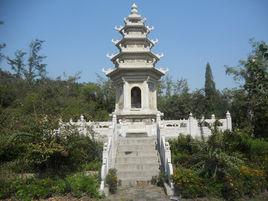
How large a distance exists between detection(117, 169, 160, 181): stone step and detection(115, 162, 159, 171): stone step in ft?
0.87

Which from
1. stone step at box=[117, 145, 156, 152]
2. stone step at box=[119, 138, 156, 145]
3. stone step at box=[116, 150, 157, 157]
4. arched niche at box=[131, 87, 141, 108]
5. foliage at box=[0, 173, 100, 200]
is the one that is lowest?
foliage at box=[0, 173, 100, 200]

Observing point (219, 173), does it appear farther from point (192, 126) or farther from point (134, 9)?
point (134, 9)

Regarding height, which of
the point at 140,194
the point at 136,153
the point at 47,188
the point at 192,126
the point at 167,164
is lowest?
the point at 140,194

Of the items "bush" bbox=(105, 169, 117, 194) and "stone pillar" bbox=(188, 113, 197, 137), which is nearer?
"bush" bbox=(105, 169, 117, 194)

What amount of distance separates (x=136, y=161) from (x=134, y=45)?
1037 cm

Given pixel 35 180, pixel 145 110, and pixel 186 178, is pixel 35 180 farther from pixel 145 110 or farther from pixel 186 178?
pixel 145 110

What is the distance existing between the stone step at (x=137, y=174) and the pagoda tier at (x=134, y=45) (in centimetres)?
975

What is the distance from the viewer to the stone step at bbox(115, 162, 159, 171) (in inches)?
586

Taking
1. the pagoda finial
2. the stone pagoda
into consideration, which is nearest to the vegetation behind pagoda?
the stone pagoda

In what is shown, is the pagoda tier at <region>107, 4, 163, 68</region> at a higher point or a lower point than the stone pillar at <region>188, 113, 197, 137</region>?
higher

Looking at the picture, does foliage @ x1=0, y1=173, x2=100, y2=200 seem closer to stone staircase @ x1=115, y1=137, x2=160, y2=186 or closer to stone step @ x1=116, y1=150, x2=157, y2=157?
stone staircase @ x1=115, y1=137, x2=160, y2=186

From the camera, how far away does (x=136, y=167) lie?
15000 mm

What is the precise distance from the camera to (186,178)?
40.2 ft

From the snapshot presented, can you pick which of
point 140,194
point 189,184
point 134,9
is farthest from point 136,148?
point 134,9
